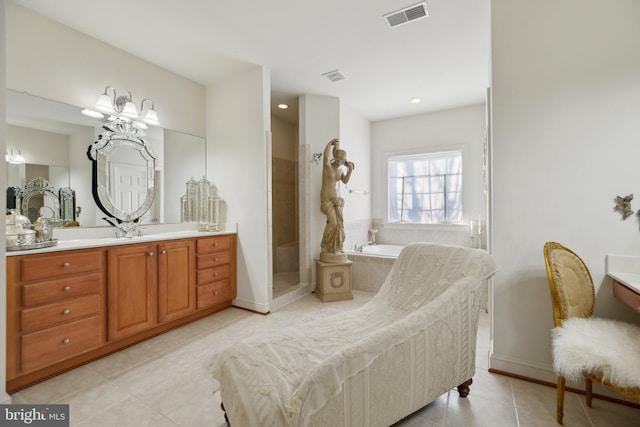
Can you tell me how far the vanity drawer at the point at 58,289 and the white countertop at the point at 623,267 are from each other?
11.3 feet

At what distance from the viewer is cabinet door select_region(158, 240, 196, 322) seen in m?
2.50

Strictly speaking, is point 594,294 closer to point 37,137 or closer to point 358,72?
point 358,72

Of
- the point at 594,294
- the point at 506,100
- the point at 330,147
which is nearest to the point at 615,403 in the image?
Answer: the point at 594,294

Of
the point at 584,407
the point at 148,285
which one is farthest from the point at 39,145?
the point at 584,407

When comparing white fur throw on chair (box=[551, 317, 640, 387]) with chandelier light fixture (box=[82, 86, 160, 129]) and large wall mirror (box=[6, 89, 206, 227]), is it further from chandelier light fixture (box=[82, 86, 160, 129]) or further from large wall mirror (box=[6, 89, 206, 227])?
chandelier light fixture (box=[82, 86, 160, 129])

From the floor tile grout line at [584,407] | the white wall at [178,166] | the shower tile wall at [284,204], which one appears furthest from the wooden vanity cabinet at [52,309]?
the floor tile grout line at [584,407]

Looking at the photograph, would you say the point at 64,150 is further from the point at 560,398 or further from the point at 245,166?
the point at 560,398

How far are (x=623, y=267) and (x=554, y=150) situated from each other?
81cm

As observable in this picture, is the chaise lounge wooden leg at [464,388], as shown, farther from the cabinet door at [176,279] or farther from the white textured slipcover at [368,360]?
the cabinet door at [176,279]

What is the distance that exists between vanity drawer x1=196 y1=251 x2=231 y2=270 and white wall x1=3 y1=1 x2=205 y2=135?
154 centimetres

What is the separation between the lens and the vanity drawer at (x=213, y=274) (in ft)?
9.34

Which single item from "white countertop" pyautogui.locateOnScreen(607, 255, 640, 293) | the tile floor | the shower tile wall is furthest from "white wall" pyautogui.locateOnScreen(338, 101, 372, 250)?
"white countertop" pyautogui.locateOnScreen(607, 255, 640, 293)

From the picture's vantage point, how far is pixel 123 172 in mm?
2695

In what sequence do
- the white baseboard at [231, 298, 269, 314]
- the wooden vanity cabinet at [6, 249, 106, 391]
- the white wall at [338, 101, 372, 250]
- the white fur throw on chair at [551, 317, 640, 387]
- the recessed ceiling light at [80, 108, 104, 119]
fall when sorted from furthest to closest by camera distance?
the white wall at [338, 101, 372, 250]
the white baseboard at [231, 298, 269, 314]
the recessed ceiling light at [80, 108, 104, 119]
the wooden vanity cabinet at [6, 249, 106, 391]
the white fur throw on chair at [551, 317, 640, 387]
